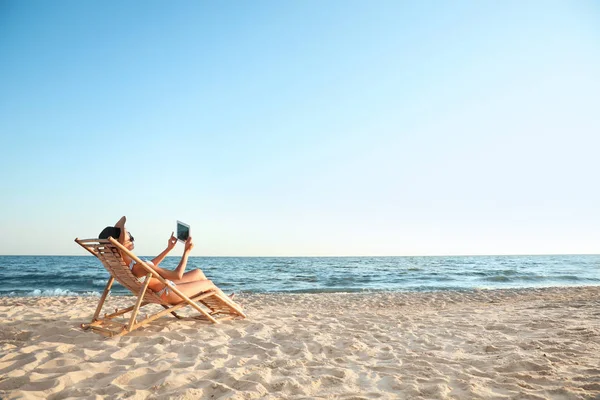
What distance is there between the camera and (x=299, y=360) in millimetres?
3568

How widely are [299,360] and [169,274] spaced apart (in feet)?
6.58

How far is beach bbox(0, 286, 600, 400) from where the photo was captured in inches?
111

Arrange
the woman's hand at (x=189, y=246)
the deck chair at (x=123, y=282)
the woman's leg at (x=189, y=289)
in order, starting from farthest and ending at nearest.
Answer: the woman's leg at (x=189, y=289) → the woman's hand at (x=189, y=246) → the deck chair at (x=123, y=282)

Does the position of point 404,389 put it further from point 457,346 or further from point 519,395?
point 457,346

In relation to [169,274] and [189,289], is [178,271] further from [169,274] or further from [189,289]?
[189,289]

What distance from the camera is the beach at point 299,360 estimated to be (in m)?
2.82

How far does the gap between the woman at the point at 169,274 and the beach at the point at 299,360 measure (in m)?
0.44

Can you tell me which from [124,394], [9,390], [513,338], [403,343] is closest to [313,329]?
[403,343]

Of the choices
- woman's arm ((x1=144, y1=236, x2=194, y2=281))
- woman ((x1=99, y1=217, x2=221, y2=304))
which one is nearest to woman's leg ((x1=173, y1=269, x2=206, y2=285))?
woman ((x1=99, y1=217, x2=221, y2=304))

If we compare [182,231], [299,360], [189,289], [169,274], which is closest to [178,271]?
[169,274]

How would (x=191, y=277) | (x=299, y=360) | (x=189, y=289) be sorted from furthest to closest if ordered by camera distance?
(x=191, y=277), (x=189, y=289), (x=299, y=360)

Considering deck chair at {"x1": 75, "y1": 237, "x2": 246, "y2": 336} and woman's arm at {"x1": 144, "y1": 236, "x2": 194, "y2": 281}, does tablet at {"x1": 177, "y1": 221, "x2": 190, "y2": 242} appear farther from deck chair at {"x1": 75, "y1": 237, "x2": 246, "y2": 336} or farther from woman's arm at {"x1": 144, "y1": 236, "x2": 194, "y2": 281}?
deck chair at {"x1": 75, "y1": 237, "x2": 246, "y2": 336}

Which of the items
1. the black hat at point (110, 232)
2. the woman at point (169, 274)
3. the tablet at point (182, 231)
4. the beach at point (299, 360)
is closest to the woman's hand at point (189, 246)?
the woman at point (169, 274)

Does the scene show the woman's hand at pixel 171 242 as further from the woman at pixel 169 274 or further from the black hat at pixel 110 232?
the black hat at pixel 110 232
